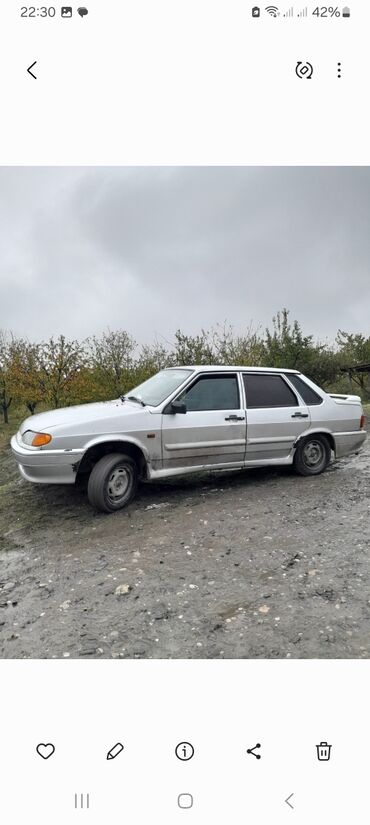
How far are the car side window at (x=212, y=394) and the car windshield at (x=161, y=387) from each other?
183 millimetres

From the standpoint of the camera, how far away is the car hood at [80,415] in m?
4.20

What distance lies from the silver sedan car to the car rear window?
0.02 meters

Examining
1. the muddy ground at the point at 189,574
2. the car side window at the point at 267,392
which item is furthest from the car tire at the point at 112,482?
the car side window at the point at 267,392

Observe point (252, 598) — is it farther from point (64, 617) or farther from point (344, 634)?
point (64, 617)

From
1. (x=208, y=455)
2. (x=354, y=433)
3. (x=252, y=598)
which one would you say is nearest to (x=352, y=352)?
(x=354, y=433)

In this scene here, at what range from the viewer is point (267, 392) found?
17.8ft

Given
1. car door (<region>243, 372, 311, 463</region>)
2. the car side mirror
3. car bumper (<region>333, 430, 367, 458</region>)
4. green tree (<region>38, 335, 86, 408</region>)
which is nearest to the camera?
the car side mirror

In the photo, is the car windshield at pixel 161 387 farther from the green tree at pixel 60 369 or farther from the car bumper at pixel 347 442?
the green tree at pixel 60 369

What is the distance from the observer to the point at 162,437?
454cm

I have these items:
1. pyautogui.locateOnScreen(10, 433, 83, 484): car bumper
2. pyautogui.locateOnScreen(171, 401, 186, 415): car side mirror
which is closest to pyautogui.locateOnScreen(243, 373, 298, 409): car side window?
pyautogui.locateOnScreen(171, 401, 186, 415): car side mirror

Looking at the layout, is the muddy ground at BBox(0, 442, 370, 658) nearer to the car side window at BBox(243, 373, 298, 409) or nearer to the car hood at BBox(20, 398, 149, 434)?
the car hood at BBox(20, 398, 149, 434)

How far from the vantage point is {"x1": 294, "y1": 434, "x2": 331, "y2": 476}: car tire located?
219 inches

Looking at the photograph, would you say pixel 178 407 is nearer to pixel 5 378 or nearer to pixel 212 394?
pixel 212 394

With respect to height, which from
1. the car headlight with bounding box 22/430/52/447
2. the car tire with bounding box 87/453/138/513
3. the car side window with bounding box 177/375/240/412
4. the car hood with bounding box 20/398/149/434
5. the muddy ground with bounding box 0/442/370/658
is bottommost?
the muddy ground with bounding box 0/442/370/658
